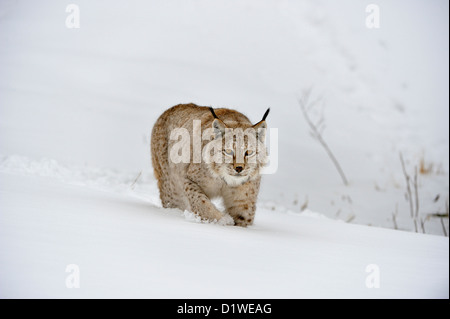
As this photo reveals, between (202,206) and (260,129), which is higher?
(260,129)

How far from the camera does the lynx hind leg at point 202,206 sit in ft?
16.2

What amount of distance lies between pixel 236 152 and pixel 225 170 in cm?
20

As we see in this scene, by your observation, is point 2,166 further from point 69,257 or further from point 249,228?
point 69,257

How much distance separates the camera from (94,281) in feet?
9.34

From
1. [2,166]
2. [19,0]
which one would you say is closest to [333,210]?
[2,166]

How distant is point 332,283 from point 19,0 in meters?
15.6

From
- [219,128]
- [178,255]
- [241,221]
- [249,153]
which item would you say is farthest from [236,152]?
[178,255]

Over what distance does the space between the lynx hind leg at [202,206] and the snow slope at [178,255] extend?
12 centimetres

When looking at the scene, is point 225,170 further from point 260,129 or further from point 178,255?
point 178,255

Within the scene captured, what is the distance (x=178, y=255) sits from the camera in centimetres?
343

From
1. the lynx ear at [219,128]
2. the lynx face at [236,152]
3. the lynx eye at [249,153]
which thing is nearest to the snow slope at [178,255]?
the lynx face at [236,152]

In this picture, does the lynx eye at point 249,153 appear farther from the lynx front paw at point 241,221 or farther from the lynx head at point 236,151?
the lynx front paw at point 241,221

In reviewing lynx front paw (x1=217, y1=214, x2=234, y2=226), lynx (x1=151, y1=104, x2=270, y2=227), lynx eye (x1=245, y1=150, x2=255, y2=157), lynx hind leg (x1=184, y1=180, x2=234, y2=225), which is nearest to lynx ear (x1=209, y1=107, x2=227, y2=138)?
lynx (x1=151, y1=104, x2=270, y2=227)

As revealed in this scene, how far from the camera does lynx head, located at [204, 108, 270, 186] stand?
483cm
